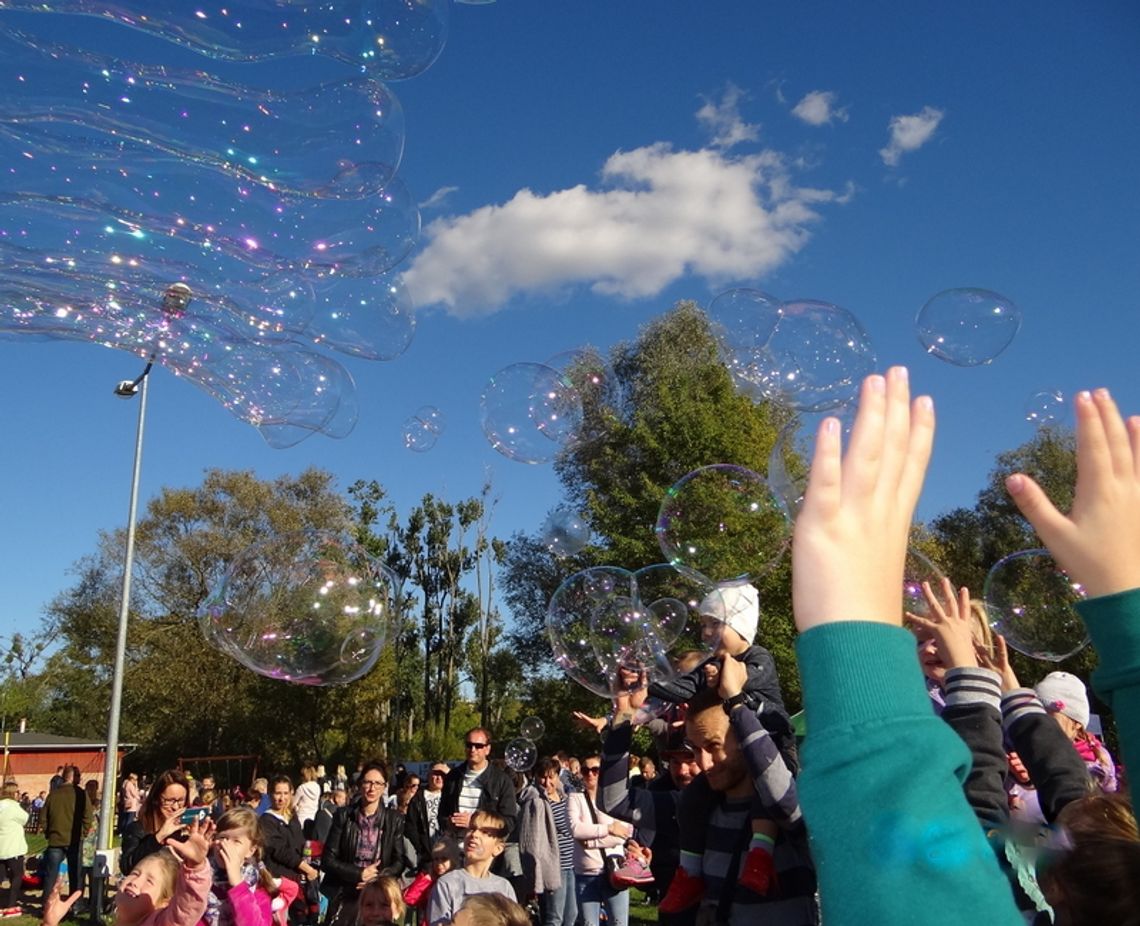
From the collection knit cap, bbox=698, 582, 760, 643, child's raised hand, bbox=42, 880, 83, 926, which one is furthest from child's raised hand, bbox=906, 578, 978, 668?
child's raised hand, bbox=42, 880, 83, 926

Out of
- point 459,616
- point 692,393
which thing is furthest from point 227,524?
point 692,393

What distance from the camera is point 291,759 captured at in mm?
37969

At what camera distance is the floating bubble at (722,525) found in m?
6.59

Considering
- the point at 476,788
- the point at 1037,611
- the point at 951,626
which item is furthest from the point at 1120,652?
the point at 476,788

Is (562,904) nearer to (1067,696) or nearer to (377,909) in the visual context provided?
(377,909)

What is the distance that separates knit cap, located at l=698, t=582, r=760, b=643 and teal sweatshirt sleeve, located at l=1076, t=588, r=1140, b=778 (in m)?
3.66

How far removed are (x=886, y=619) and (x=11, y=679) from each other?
216ft

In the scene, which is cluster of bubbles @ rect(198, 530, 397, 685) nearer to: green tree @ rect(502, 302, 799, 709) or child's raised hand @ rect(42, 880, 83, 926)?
child's raised hand @ rect(42, 880, 83, 926)

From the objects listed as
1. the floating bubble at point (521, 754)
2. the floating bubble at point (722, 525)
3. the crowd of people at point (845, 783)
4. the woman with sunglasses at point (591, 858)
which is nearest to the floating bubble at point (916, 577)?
the crowd of people at point (845, 783)

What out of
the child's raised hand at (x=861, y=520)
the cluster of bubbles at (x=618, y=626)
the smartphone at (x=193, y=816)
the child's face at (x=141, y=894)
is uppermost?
the cluster of bubbles at (x=618, y=626)

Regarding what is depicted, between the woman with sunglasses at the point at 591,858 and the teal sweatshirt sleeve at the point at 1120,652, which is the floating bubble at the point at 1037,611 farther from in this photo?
the teal sweatshirt sleeve at the point at 1120,652

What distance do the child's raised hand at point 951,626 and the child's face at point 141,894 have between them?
3.80 meters

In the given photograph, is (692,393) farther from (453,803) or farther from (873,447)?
(873,447)

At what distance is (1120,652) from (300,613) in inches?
231
